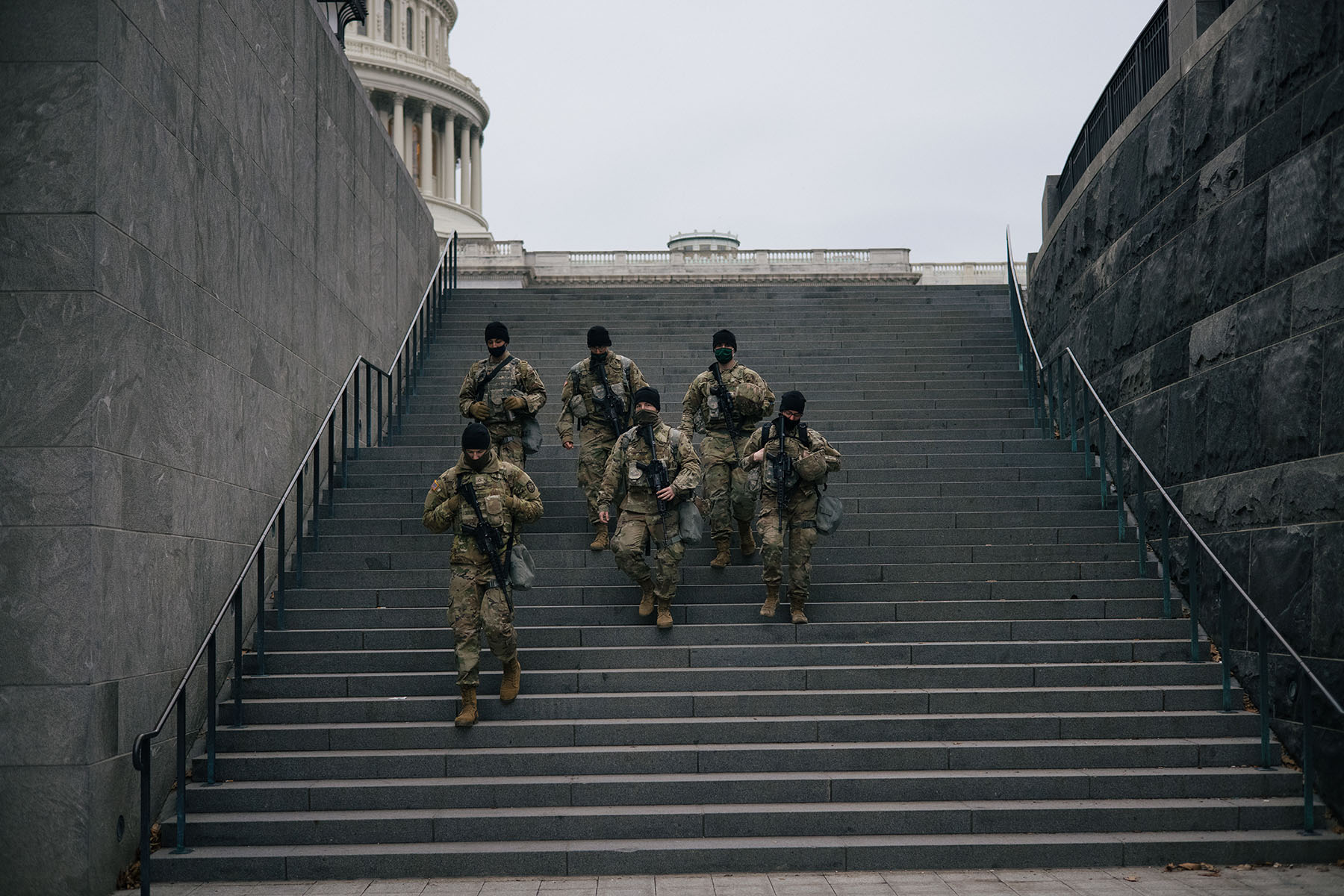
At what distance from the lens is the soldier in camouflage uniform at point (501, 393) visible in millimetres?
10195

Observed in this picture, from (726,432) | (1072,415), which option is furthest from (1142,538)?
(726,432)

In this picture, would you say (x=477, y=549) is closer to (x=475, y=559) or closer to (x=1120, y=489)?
(x=475, y=559)

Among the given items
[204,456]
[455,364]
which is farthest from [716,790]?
[455,364]

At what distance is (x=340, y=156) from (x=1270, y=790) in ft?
32.4

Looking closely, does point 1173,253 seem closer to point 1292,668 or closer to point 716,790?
point 1292,668

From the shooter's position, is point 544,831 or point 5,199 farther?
point 544,831

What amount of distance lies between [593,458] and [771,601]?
2.18m

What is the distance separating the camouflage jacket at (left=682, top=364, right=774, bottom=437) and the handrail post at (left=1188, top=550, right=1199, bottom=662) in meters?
3.48

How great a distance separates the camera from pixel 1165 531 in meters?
9.12

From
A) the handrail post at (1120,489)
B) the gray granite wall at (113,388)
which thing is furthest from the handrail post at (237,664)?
the handrail post at (1120,489)

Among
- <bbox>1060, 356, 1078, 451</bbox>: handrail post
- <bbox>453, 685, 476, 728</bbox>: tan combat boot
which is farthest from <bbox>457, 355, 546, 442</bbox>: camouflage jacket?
<bbox>1060, 356, 1078, 451</bbox>: handrail post

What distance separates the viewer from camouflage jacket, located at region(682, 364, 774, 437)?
9.90 metres

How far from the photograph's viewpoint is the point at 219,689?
332 inches

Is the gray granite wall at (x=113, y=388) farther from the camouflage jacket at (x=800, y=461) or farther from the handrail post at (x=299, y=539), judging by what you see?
the camouflage jacket at (x=800, y=461)
